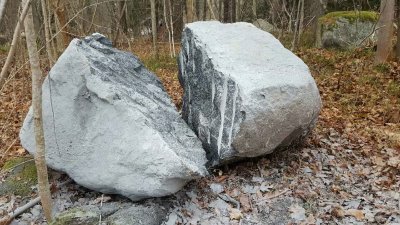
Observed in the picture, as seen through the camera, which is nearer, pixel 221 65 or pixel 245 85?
pixel 245 85

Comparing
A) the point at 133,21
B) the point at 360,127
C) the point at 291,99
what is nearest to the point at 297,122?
the point at 291,99

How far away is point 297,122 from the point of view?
445cm

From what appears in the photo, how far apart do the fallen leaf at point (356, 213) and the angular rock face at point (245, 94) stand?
3.17 feet

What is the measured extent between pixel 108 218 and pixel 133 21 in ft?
52.0

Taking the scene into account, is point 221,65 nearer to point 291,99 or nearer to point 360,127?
point 291,99

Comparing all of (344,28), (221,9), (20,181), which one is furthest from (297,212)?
(221,9)

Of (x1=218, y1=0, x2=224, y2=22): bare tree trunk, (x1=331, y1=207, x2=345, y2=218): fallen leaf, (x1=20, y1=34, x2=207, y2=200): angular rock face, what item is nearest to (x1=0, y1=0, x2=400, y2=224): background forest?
(x1=331, y1=207, x2=345, y2=218): fallen leaf

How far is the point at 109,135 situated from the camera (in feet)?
13.3

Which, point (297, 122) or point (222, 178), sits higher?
point (297, 122)

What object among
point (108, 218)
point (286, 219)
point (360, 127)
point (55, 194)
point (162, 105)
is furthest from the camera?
point (360, 127)

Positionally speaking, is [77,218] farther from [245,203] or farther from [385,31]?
[385,31]

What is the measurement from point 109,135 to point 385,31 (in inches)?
260

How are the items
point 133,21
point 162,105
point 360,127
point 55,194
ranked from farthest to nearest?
point 133,21 → point 360,127 → point 162,105 → point 55,194

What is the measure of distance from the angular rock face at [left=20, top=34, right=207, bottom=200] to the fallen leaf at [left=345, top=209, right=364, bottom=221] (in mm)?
1445
